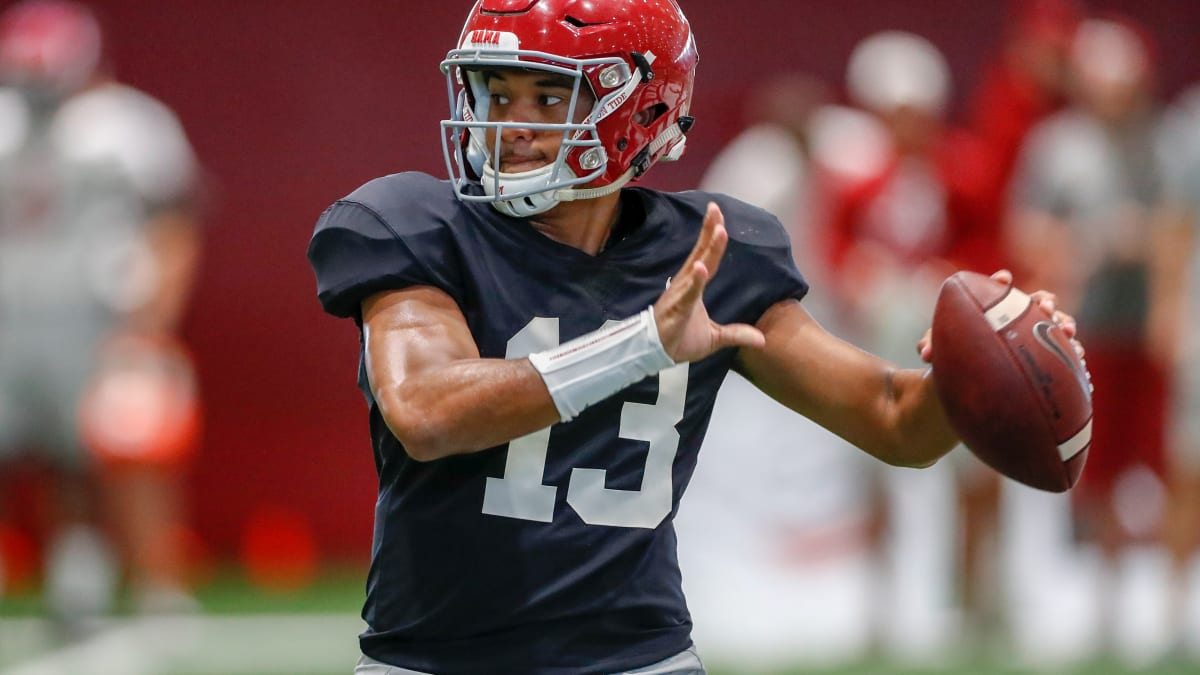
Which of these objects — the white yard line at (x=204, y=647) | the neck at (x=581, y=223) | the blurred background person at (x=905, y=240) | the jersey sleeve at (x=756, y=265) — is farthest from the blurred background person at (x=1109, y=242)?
the neck at (x=581, y=223)

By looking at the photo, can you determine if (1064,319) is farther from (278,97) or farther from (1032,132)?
(278,97)

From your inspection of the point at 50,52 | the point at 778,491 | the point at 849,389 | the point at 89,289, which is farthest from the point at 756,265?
the point at 778,491

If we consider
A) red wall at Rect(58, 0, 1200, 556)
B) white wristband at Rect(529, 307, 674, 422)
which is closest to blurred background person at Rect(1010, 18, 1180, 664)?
red wall at Rect(58, 0, 1200, 556)

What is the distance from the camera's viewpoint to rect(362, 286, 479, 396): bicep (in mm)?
2160

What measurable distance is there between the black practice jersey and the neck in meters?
0.08

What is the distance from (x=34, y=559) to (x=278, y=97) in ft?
7.29

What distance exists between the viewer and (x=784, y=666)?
16.5 ft

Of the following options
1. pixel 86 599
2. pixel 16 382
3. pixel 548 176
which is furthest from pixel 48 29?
pixel 548 176

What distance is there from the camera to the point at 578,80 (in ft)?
7.81

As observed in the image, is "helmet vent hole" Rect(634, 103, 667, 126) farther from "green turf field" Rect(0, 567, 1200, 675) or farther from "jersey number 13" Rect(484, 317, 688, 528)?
"green turf field" Rect(0, 567, 1200, 675)

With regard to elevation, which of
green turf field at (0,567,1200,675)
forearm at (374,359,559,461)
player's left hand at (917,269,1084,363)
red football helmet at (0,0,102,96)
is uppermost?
red football helmet at (0,0,102,96)

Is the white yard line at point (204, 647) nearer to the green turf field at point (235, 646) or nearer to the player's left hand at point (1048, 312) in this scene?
the green turf field at point (235, 646)

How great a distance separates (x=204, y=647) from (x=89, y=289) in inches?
51.0

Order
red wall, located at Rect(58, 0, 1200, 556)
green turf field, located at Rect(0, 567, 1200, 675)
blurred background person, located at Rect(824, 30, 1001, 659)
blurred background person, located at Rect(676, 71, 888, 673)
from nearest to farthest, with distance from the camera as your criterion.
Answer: green turf field, located at Rect(0, 567, 1200, 675), blurred background person, located at Rect(824, 30, 1001, 659), blurred background person, located at Rect(676, 71, 888, 673), red wall, located at Rect(58, 0, 1200, 556)
